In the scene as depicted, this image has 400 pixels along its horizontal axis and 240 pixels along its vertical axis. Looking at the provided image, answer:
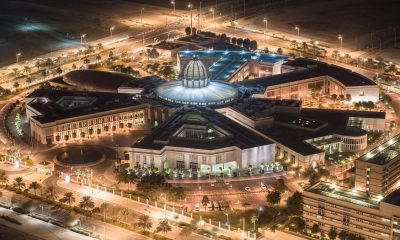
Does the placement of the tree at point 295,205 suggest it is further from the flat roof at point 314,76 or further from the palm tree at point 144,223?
the flat roof at point 314,76

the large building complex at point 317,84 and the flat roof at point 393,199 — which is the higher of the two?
the large building complex at point 317,84

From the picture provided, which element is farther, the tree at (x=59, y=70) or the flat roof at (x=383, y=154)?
the tree at (x=59, y=70)

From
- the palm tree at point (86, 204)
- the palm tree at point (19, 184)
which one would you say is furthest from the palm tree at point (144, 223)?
the palm tree at point (19, 184)

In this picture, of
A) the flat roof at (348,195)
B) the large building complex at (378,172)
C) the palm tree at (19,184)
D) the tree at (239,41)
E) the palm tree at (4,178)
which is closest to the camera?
the flat roof at (348,195)

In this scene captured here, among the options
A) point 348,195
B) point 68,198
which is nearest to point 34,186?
point 68,198

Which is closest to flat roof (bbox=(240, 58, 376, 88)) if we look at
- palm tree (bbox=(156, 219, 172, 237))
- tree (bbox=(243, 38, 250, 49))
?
tree (bbox=(243, 38, 250, 49))

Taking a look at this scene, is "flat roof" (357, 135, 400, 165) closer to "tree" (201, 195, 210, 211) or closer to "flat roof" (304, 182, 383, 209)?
"flat roof" (304, 182, 383, 209)

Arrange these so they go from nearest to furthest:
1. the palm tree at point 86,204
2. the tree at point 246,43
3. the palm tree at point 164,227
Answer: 1. the palm tree at point 164,227
2. the palm tree at point 86,204
3. the tree at point 246,43
